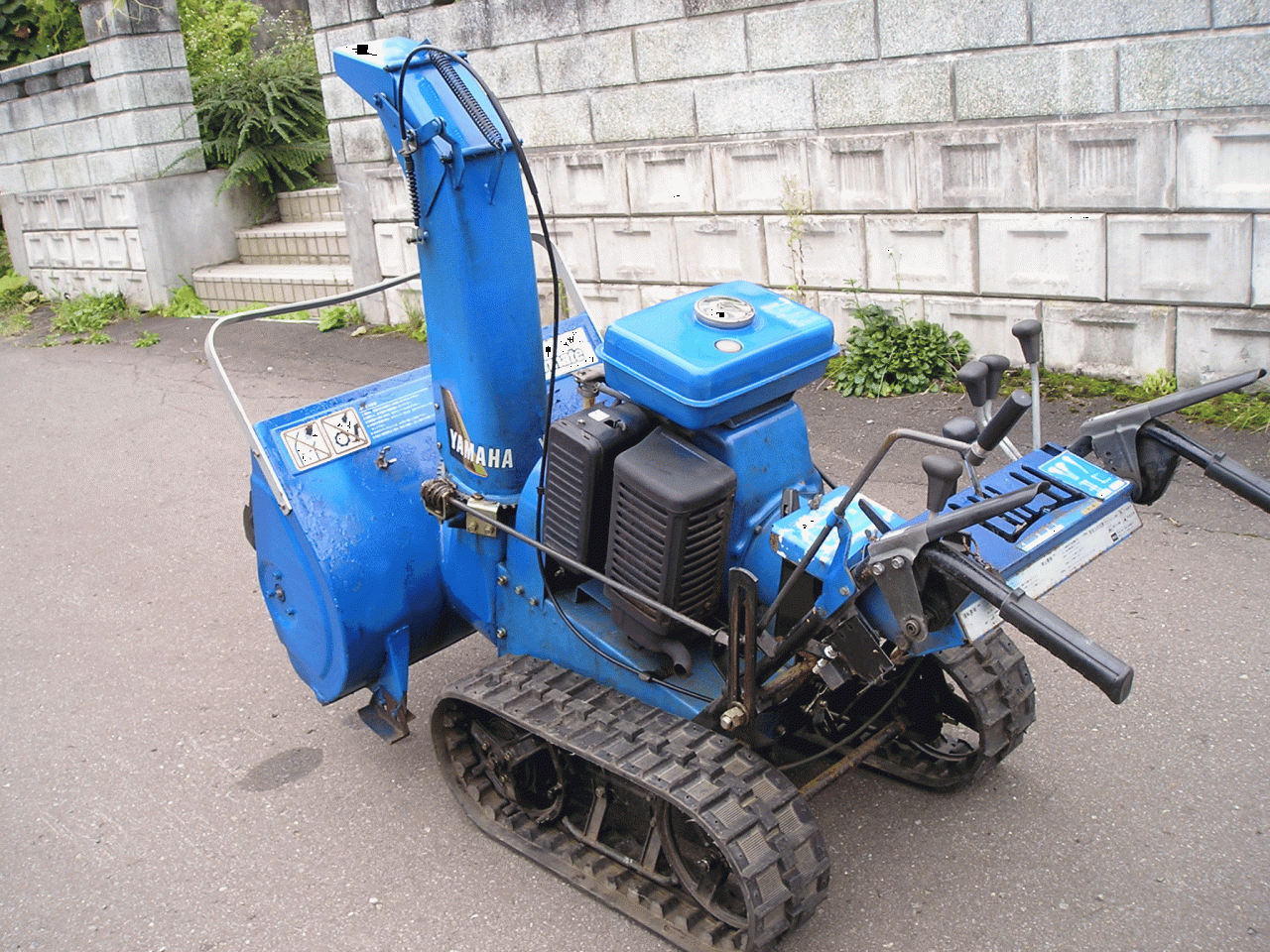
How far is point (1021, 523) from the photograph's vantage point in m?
2.73

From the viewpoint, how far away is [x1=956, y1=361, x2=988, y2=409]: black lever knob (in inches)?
101

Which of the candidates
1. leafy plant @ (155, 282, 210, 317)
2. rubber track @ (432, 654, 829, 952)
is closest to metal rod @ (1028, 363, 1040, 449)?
rubber track @ (432, 654, 829, 952)

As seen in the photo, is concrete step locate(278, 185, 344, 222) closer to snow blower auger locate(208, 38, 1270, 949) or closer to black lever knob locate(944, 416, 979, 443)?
snow blower auger locate(208, 38, 1270, 949)

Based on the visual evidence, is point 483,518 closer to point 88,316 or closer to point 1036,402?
point 1036,402

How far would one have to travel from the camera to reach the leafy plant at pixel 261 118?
1176 centimetres

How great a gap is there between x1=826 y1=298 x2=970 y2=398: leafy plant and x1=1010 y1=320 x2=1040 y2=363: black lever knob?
3928 mm

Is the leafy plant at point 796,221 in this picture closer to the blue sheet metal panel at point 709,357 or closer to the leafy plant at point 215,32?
the blue sheet metal panel at point 709,357

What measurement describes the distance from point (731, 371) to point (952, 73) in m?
4.12

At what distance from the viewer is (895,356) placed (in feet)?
22.7

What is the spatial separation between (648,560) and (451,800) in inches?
51.4

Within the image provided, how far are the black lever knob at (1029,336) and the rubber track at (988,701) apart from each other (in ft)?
2.86

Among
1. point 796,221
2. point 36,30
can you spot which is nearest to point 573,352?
point 796,221

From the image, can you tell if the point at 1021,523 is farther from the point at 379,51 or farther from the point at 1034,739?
the point at 379,51

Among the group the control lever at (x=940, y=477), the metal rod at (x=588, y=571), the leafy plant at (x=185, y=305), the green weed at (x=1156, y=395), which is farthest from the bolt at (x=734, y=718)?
the leafy plant at (x=185, y=305)
